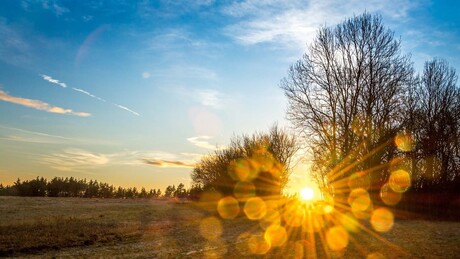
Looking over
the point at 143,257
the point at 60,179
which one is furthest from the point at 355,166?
the point at 60,179

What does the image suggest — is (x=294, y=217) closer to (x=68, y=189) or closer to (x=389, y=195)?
(x=389, y=195)

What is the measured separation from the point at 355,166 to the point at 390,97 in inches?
222

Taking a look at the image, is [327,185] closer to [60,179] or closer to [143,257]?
[143,257]

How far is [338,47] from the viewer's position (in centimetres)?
2864

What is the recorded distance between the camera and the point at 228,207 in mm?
40219

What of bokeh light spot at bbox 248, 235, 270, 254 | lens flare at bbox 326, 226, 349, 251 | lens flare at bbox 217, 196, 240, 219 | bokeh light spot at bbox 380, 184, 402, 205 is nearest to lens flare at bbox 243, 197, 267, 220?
lens flare at bbox 217, 196, 240, 219

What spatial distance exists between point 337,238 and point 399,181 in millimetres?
15038

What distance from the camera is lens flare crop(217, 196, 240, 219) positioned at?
36.3m

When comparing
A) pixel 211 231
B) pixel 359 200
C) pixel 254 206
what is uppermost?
pixel 359 200

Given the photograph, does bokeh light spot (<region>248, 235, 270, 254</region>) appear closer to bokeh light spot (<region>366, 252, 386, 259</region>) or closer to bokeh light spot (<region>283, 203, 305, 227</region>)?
bokeh light spot (<region>366, 252, 386, 259</region>)

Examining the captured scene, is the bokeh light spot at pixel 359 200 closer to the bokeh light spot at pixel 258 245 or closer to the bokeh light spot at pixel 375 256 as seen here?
the bokeh light spot at pixel 258 245

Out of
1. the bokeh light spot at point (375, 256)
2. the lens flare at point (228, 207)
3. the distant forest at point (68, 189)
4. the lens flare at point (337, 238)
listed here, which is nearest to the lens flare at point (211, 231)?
the lens flare at point (337, 238)

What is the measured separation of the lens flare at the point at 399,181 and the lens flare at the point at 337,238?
1081 cm

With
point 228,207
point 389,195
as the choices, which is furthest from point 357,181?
point 228,207
